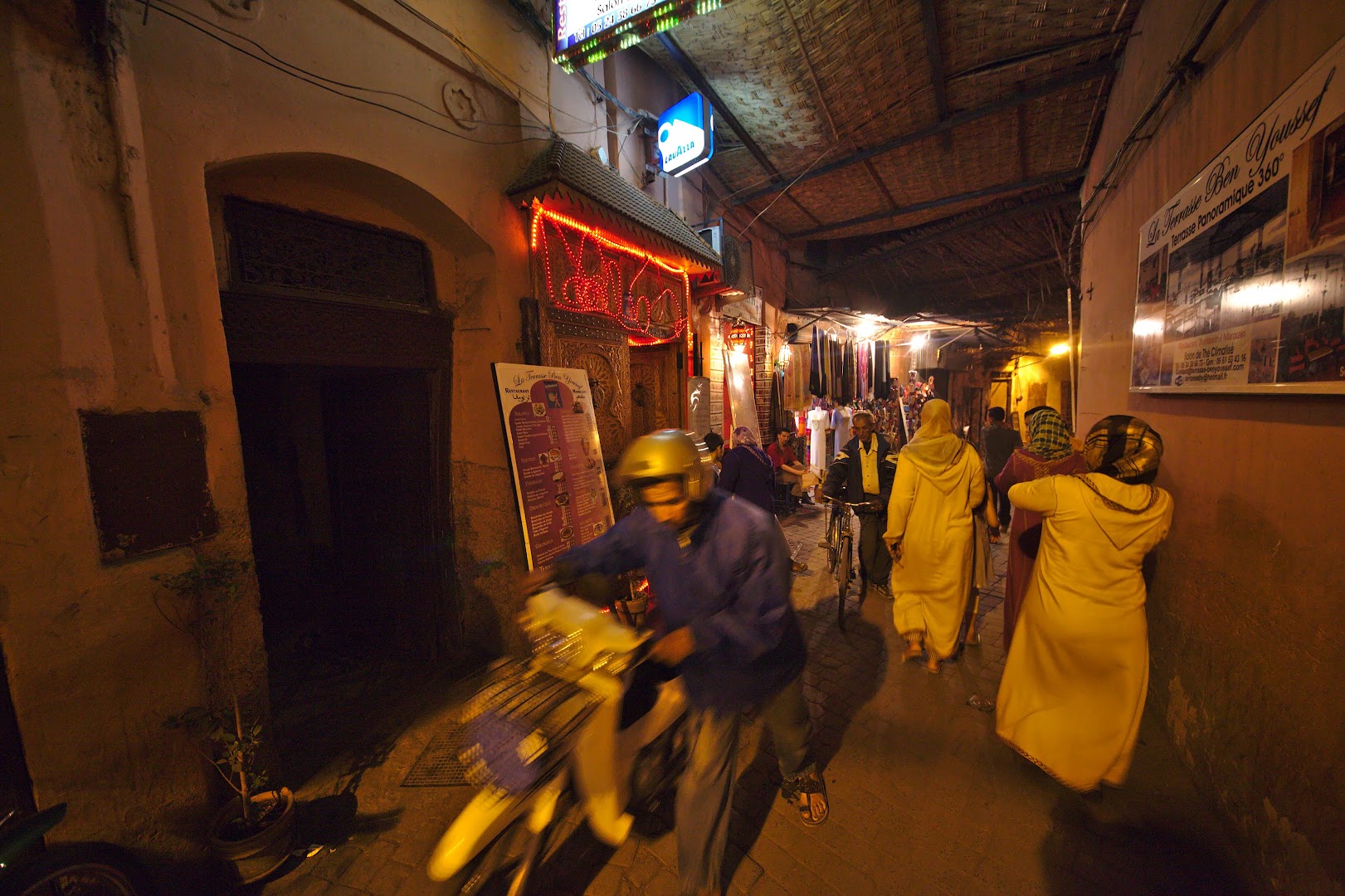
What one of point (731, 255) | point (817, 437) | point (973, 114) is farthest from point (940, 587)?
point (817, 437)

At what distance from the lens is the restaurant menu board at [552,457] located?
4.35 metres

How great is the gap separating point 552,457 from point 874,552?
3.77m

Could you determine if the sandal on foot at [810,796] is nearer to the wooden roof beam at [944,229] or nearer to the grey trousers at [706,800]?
the grey trousers at [706,800]

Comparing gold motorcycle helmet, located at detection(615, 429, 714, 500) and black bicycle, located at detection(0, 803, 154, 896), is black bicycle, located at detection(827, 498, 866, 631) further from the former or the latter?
black bicycle, located at detection(0, 803, 154, 896)

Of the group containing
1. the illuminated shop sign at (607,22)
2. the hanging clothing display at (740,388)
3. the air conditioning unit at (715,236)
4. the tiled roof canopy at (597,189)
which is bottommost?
the hanging clothing display at (740,388)

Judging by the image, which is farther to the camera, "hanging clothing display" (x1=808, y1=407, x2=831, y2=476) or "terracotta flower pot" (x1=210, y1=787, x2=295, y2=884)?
"hanging clothing display" (x1=808, y1=407, x2=831, y2=476)

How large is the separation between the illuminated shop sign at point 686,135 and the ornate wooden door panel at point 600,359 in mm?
→ 2454

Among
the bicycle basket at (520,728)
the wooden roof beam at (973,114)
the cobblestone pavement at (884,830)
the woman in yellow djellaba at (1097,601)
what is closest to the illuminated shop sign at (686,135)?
the wooden roof beam at (973,114)

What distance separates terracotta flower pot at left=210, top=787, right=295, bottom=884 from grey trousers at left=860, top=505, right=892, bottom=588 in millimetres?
5142

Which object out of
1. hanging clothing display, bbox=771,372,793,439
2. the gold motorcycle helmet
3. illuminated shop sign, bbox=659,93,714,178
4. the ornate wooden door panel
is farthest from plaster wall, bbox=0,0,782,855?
hanging clothing display, bbox=771,372,793,439

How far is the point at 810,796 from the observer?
8.79 feet

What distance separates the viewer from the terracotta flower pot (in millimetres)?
2322

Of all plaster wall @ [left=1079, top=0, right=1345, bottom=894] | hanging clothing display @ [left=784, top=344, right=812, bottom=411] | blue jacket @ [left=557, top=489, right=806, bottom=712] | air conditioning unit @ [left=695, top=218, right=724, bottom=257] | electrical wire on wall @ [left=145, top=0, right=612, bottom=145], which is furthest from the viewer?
hanging clothing display @ [left=784, top=344, right=812, bottom=411]

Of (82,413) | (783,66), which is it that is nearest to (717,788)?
(82,413)
